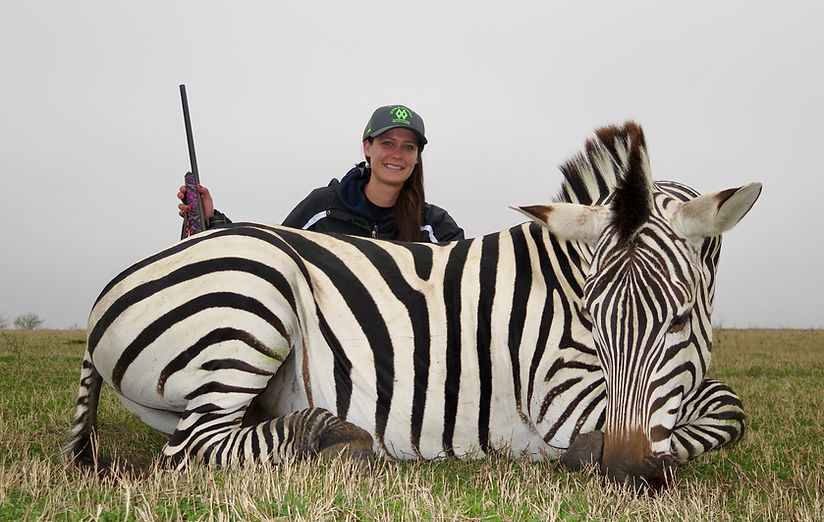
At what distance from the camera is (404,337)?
417cm

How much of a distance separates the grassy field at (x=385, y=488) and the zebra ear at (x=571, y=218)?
1.30 m

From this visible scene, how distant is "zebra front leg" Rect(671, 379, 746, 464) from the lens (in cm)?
399

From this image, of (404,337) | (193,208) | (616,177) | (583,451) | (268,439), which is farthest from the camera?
(193,208)

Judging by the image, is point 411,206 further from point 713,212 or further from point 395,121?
point 713,212

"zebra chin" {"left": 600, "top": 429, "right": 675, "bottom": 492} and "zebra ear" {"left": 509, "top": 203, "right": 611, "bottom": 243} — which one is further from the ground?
"zebra ear" {"left": 509, "top": 203, "right": 611, "bottom": 243}

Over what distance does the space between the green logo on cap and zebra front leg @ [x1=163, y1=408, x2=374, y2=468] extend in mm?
3575

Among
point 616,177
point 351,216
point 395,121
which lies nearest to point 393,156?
point 395,121

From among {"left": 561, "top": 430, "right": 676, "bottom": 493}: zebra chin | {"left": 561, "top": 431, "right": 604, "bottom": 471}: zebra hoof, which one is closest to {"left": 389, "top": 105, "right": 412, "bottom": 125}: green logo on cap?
{"left": 561, "top": 431, "right": 604, "bottom": 471}: zebra hoof

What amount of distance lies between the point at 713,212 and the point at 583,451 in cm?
147

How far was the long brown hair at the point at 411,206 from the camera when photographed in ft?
22.2

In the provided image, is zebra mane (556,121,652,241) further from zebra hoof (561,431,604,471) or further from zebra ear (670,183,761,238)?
zebra hoof (561,431,604,471)

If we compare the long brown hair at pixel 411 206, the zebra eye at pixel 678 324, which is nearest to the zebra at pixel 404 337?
the zebra eye at pixel 678 324

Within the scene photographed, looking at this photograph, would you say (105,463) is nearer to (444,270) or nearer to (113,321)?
(113,321)

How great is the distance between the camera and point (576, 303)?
13.4ft
